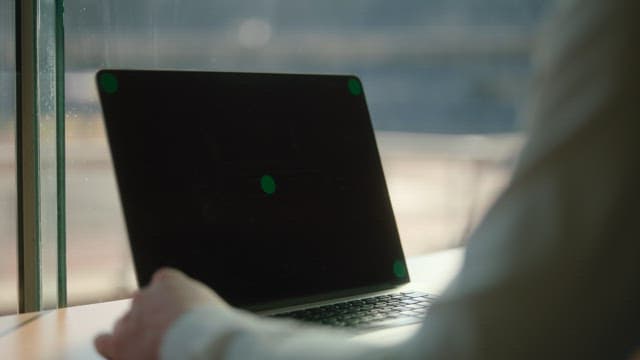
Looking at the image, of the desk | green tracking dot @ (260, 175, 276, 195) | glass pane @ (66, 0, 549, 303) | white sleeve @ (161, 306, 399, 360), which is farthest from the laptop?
glass pane @ (66, 0, 549, 303)

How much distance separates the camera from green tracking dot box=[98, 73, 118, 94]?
830 mm

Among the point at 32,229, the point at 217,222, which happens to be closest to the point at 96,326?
the point at 217,222

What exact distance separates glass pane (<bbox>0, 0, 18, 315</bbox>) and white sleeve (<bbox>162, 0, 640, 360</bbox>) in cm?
122

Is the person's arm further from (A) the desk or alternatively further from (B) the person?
(A) the desk

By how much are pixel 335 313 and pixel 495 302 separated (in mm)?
465

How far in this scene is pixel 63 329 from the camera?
0.89 metres

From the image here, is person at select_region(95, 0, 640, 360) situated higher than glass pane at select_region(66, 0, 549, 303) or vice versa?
glass pane at select_region(66, 0, 549, 303)

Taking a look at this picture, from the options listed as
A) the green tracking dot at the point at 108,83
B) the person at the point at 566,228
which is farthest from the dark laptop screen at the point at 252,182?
the person at the point at 566,228

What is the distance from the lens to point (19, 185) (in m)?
1.42

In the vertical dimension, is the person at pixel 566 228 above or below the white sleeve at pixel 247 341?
above

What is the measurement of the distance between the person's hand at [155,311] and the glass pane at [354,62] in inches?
34.3

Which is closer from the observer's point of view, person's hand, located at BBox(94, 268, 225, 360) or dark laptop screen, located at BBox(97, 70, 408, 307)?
person's hand, located at BBox(94, 268, 225, 360)

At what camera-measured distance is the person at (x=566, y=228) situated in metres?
0.36

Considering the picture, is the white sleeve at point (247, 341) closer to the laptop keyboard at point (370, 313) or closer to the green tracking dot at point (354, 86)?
the laptop keyboard at point (370, 313)
